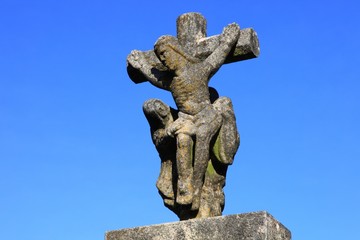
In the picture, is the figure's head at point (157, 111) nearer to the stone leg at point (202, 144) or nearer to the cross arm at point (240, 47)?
the stone leg at point (202, 144)

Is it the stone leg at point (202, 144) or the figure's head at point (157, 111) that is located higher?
the figure's head at point (157, 111)

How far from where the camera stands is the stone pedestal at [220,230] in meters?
8.29

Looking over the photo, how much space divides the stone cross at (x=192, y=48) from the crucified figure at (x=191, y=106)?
0.14 m

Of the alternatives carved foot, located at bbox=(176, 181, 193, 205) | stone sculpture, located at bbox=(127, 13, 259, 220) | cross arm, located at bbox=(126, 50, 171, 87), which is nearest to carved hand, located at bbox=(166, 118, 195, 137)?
stone sculpture, located at bbox=(127, 13, 259, 220)

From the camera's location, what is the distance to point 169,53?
937cm

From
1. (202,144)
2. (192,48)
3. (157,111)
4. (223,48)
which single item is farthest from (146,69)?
(202,144)

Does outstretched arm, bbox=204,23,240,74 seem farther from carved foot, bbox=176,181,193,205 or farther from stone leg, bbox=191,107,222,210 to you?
carved foot, bbox=176,181,193,205

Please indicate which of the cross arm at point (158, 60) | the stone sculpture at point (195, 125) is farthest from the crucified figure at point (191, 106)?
the cross arm at point (158, 60)

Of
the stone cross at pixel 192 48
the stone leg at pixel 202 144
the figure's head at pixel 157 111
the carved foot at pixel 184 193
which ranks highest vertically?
the stone cross at pixel 192 48

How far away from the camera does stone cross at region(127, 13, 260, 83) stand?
9719 millimetres

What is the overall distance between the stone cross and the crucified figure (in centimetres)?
14

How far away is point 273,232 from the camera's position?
8383 mm

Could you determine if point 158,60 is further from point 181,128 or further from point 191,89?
point 181,128

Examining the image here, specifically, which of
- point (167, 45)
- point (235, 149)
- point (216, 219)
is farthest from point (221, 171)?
point (167, 45)
